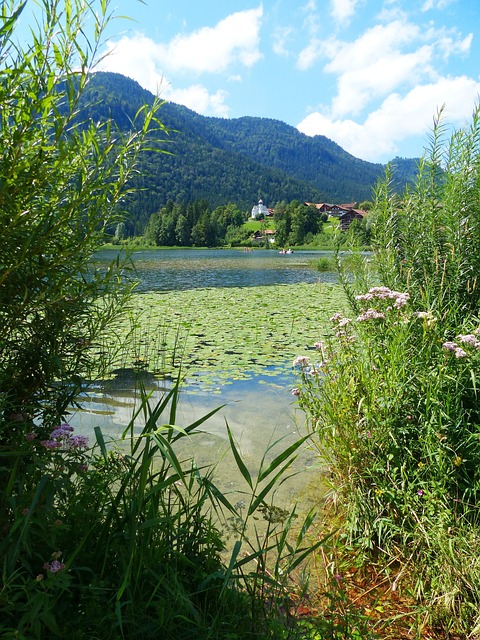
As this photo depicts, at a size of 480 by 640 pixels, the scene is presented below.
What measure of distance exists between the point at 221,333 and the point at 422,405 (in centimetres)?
641

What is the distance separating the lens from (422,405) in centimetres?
264

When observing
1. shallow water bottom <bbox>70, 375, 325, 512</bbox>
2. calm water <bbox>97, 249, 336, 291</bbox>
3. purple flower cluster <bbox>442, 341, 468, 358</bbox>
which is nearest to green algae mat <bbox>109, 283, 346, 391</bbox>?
shallow water bottom <bbox>70, 375, 325, 512</bbox>

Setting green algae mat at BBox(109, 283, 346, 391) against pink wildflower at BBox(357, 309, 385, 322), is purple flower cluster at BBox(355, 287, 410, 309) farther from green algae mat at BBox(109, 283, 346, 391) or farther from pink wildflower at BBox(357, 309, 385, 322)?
green algae mat at BBox(109, 283, 346, 391)

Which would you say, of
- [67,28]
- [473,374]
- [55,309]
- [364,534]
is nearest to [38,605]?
[55,309]

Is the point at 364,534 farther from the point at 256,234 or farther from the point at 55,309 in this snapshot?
the point at 256,234

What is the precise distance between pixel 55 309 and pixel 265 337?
7027mm

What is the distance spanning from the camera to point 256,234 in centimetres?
8869

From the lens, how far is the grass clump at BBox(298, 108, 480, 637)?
2314mm

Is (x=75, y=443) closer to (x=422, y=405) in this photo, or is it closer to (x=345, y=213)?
(x=422, y=405)

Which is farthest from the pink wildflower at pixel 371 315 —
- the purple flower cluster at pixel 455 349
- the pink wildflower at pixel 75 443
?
the pink wildflower at pixel 75 443

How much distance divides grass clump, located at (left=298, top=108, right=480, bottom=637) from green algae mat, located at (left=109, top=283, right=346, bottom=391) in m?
0.89

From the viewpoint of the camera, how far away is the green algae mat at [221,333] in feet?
21.9

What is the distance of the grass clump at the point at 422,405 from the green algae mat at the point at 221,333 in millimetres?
886

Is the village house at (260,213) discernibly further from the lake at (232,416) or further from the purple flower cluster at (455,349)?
the purple flower cluster at (455,349)
